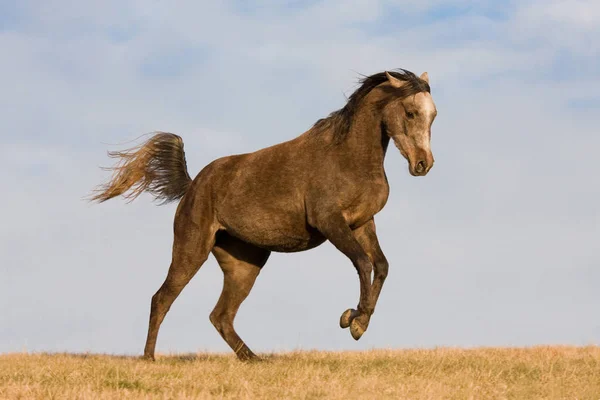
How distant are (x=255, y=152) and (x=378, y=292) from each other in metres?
2.73

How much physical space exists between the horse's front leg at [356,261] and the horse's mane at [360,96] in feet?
3.78

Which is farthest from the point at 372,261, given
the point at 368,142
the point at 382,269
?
the point at 368,142

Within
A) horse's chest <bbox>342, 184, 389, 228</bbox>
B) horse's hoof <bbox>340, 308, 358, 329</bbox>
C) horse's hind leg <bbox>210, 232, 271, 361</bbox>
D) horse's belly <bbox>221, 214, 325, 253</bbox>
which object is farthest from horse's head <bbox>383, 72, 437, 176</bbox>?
horse's hind leg <bbox>210, 232, 271, 361</bbox>

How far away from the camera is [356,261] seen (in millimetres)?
9695

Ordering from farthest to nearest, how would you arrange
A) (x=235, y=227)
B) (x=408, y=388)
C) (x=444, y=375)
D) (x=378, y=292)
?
(x=235, y=227) < (x=378, y=292) < (x=444, y=375) < (x=408, y=388)

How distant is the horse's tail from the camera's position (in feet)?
42.2

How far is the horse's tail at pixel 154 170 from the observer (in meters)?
12.9

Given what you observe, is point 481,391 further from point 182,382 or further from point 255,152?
point 255,152

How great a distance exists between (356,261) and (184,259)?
9.15ft

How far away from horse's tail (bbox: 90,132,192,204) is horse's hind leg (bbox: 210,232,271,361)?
1.52m

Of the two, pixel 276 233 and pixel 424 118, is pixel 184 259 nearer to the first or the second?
pixel 276 233

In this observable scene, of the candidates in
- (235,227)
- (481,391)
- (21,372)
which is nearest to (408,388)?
(481,391)

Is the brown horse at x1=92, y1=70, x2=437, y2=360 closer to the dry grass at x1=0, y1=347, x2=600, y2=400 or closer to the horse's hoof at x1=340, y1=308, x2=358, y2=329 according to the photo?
the horse's hoof at x1=340, y1=308, x2=358, y2=329

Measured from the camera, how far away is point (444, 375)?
930 centimetres
